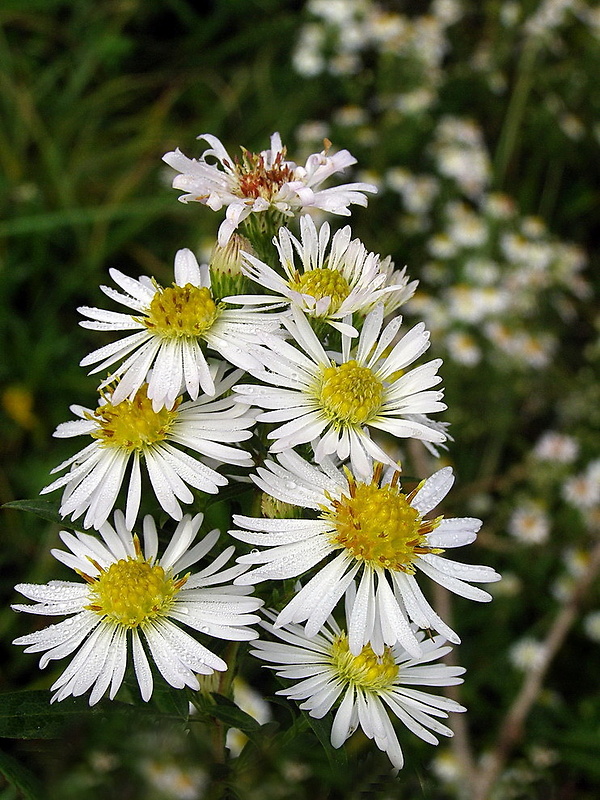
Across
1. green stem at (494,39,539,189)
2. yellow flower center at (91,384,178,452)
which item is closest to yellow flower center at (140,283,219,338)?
yellow flower center at (91,384,178,452)

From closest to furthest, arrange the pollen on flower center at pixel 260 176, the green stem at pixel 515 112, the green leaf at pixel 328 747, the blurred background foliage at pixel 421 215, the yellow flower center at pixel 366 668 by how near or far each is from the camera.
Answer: the green leaf at pixel 328 747
the yellow flower center at pixel 366 668
the pollen on flower center at pixel 260 176
the blurred background foliage at pixel 421 215
the green stem at pixel 515 112

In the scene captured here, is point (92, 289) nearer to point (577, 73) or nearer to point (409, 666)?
point (409, 666)

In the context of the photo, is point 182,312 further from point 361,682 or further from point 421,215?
point 421,215

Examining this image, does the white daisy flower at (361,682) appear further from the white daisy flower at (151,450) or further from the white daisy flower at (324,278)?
the white daisy flower at (324,278)

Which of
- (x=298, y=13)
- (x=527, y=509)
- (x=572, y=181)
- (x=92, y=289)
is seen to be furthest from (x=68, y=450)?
(x=298, y=13)

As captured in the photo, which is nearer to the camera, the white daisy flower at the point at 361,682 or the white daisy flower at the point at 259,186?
the white daisy flower at the point at 361,682

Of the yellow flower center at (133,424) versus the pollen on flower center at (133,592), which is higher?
the yellow flower center at (133,424)

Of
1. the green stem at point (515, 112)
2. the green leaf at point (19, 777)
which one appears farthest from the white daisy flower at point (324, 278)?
the green stem at point (515, 112)
